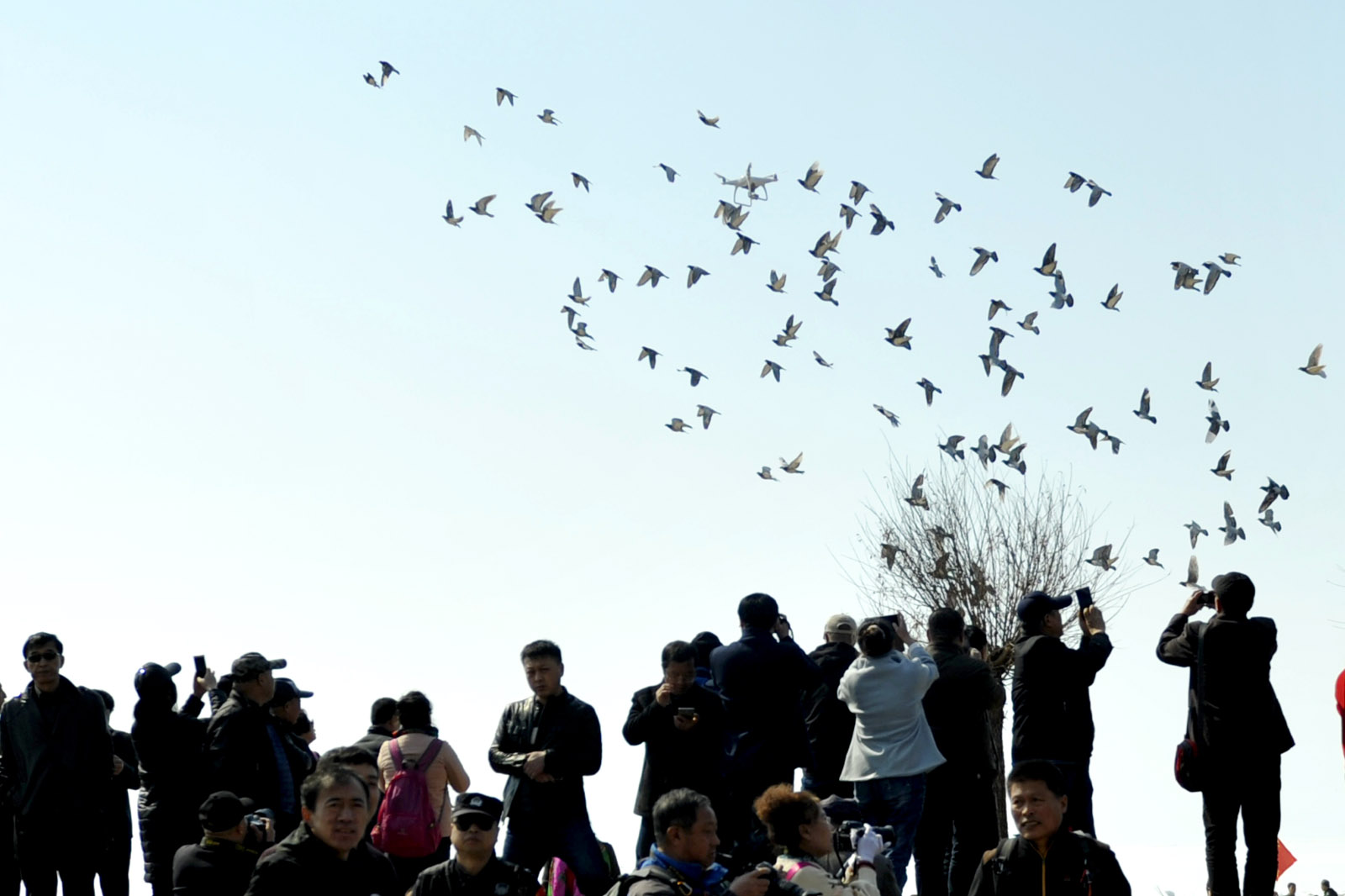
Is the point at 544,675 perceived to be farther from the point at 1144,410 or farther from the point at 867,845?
the point at 1144,410

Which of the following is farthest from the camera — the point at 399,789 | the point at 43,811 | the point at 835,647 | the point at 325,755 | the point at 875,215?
the point at 875,215

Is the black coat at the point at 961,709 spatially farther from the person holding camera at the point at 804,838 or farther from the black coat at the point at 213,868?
the black coat at the point at 213,868

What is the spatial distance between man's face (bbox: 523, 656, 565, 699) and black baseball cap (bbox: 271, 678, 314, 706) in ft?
5.57

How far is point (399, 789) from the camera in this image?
33.6 feet

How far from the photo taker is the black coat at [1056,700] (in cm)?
1102

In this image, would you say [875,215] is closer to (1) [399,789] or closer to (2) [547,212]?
(2) [547,212]

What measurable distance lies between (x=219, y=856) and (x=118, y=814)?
3457mm

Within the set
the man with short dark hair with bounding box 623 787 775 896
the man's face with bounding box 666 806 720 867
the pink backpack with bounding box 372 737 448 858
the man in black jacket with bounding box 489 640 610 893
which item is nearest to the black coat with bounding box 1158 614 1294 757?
the man in black jacket with bounding box 489 640 610 893

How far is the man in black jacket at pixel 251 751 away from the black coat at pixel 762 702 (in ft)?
8.14

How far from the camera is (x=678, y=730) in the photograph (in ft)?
35.4

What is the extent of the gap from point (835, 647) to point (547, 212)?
10.5 m

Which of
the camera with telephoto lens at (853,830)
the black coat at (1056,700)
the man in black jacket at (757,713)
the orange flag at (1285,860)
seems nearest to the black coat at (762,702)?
the man in black jacket at (757,713)

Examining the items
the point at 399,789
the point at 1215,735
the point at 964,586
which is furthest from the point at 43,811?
the point at 964,586

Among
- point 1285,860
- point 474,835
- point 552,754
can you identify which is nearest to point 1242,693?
point 552,754
